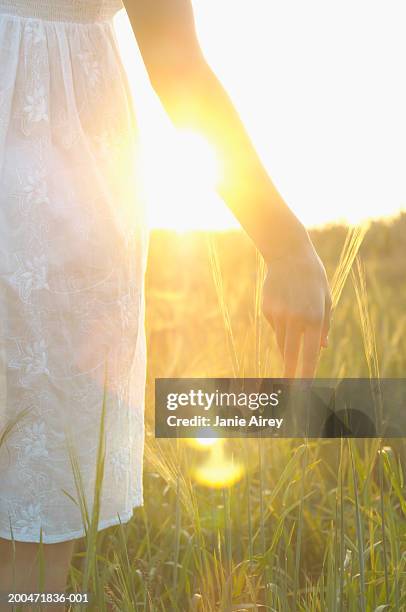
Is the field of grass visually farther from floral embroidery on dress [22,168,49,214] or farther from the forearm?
floral embroidery on dress [22,168,49,214]

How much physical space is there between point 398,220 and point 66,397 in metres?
4.55

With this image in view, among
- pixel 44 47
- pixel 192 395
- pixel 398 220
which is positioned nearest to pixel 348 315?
pixel 192 395

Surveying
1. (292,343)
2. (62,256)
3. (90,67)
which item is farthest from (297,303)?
(90,67)

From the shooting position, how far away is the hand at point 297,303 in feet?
2.55

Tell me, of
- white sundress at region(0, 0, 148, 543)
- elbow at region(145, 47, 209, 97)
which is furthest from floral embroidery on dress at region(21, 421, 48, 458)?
elbow at region(145, 47, 209, 97)

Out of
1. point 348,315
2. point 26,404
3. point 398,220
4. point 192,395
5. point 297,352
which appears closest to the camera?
point 297,352

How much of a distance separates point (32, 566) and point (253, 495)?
90 centimetres

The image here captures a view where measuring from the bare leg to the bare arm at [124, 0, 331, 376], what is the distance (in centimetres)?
38

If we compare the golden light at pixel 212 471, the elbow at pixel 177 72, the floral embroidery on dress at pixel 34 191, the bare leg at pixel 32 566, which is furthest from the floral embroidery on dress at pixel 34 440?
the golden light at pixel 212 471

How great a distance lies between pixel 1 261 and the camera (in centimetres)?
88

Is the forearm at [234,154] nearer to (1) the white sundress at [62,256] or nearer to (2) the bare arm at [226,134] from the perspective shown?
(2) the bare arm at [226,134]

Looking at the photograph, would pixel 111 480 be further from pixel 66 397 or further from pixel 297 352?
pixel 297 352

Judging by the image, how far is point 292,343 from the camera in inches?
30.9

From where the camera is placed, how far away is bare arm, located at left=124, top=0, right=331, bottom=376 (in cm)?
80
